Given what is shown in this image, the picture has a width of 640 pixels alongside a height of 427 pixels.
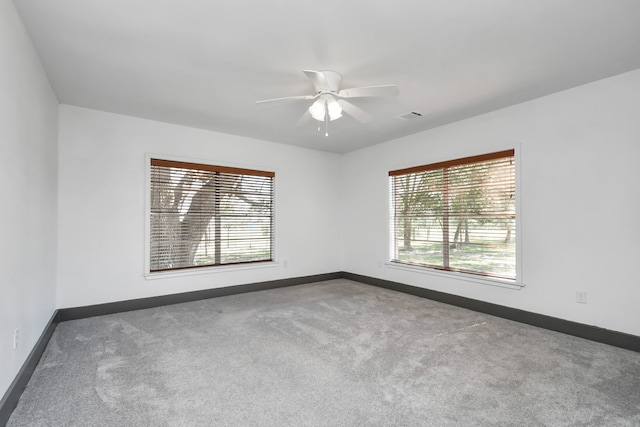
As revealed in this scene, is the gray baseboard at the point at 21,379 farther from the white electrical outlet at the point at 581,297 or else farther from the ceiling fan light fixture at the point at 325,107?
the white electrical outlet at the point at 581,297

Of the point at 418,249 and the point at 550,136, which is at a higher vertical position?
the point at 550,136

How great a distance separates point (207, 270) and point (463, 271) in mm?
3674

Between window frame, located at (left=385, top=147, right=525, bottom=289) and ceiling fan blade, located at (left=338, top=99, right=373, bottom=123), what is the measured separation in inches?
49.6

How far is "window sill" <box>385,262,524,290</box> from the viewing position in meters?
3.66

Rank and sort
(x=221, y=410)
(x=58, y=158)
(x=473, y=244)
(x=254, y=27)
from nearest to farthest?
(x=221, y=410) < (x=254, y=27) < (x=58, y=158) < (x=473, y=244)

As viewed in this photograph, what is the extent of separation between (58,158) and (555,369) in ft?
17.6

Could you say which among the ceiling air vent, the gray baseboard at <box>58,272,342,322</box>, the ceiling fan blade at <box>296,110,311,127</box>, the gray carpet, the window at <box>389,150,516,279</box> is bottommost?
the gray carpet

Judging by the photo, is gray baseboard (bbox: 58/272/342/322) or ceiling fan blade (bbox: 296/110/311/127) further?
ceiling fan blade (bbox: 296/110/311/127)

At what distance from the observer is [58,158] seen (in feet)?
11.8

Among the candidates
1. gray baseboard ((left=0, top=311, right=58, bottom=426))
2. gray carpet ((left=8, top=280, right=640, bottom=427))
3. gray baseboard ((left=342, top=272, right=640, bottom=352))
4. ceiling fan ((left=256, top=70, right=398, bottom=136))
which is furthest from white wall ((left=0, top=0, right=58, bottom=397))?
gray baseboard ((left=342, top=272, right=640, bottom=352))

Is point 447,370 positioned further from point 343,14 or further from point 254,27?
point 254,27

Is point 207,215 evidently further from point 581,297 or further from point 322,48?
point 581,297

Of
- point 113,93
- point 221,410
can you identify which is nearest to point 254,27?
point 113,93

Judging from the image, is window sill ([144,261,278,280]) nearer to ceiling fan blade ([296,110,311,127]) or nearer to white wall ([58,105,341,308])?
white wall ([58,105,341,308])
